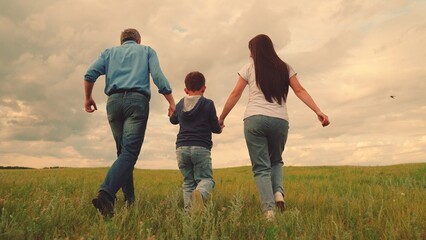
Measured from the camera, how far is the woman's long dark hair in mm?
5238

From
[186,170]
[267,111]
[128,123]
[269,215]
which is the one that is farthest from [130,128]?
[269,215]

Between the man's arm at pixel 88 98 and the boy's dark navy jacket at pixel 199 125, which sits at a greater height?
the man's arm at pixel 88 98

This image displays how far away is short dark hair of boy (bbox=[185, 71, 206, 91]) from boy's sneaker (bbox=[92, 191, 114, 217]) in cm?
206

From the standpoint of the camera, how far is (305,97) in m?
5.47

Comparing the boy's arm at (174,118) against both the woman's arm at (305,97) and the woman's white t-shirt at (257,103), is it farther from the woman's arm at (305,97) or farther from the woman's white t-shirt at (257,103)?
the woman's arm at (305,97)

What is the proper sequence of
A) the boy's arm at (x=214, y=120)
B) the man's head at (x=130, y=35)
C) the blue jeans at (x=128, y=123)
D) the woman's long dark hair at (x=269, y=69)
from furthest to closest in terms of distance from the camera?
the man's head at (x=130, y=35) < the boy's arm at (x=214, y=120) < the blue jeans at (x=128, y=123) < the woman's long dark hair at (x=269, y=69)

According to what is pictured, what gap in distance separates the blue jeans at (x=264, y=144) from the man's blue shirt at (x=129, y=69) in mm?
1507

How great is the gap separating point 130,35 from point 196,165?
2.49 metres

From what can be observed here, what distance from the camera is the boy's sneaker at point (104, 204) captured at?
4.85 m

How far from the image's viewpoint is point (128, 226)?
4035 millimetres

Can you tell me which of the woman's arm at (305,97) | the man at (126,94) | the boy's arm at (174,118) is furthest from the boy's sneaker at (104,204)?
the woman's arm at (305,97)

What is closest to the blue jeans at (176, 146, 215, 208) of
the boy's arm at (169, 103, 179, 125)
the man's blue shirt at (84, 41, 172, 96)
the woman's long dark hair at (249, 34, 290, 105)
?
the boy's arm at (169, 103, 179, 125)

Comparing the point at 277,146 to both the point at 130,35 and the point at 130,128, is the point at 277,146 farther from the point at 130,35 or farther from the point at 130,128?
the point at 130,35

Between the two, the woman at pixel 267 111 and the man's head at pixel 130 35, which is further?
the man's head at pixel 130 35
